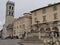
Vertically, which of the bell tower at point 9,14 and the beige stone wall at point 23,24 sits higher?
the bell tower at point 9,14

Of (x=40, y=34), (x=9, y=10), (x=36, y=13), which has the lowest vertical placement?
(x=40, y=34)

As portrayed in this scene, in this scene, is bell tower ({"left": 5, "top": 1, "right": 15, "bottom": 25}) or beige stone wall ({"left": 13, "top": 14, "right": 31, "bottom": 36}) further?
bell tower ({"left": 5, "top": 1, "right": 15, "bottom": 25})

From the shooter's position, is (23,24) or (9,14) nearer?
(23,24)

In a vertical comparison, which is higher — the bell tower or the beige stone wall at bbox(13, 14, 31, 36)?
the bell tower

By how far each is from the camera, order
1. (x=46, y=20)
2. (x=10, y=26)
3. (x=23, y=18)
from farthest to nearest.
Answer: (x=10, y=26) → (x=23, y=18) → (x=46, y=20)

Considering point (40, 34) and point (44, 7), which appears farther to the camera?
point (44, 7)

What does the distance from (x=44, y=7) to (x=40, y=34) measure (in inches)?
1172

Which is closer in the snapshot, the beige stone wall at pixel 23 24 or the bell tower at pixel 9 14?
the beige stone wall at pixel 23 24

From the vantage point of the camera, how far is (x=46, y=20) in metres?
49.3

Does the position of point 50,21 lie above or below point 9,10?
below

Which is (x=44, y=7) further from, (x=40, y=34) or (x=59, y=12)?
(x=40, y=34)

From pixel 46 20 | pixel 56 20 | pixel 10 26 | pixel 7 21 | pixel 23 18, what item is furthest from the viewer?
pixel 7 21

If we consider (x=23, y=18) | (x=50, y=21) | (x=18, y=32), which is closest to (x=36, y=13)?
(x=50, y=21)

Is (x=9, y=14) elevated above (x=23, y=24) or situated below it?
above
